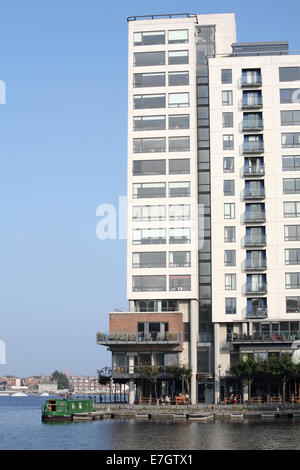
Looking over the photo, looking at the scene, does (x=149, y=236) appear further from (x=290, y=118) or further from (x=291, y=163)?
(x=290, y=118)

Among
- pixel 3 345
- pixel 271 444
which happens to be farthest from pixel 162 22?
pixel 271 444

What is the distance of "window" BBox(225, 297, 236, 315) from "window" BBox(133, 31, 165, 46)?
40.7 metres

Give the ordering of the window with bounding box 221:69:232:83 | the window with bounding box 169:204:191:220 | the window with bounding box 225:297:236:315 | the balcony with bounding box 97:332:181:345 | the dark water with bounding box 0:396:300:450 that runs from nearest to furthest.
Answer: the dark water with bounding box 0:396:300:450 → the balcony with bounding box 97:332:181:345 → the window with bounding box 225:297:236:315 → the window with bounding box 169:204:191:220 → the window with bounding box 221:69:232:83

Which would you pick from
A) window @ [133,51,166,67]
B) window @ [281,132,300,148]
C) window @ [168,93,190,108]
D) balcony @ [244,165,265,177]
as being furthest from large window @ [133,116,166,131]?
window @ [281,132,300,148]

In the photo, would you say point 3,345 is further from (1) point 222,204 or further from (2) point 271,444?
(2) point 271,444

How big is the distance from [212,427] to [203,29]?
70084 mm

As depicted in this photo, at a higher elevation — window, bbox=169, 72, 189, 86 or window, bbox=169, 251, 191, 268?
window, bbox=169, 72, 189, 86

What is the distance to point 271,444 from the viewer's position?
195ft

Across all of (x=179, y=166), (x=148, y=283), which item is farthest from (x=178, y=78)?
(x=148, y=283)

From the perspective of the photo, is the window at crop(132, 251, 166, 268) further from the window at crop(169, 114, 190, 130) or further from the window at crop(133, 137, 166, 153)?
the window at crop(169, 114, 190, 130)

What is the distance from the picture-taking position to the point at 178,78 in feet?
354

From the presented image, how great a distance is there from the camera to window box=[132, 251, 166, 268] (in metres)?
104

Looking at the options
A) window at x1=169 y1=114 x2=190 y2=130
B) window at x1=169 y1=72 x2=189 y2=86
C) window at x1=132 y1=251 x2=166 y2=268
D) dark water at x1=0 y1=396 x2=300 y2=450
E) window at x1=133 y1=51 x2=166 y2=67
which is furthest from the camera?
window at x1=133 y1=51 x2=166 y2=67

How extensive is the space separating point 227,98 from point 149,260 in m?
27.6
